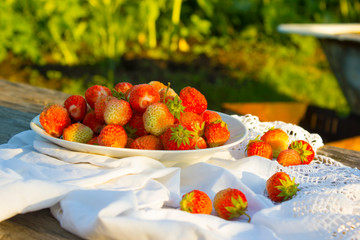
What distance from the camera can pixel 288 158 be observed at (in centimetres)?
120

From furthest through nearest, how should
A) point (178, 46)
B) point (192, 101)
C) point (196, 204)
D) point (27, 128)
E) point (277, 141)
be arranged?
point (178, 46) → point (27, 128) → point (277, 141) → point (192, 101) → point (196, 204)

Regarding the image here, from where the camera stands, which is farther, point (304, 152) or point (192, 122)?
point (304, 152)

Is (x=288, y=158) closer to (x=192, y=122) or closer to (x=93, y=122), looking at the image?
(x=192, y=122)

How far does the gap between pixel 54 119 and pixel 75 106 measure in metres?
0.07

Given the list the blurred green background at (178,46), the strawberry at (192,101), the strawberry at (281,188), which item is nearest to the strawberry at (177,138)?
the strawberry at (192,101)

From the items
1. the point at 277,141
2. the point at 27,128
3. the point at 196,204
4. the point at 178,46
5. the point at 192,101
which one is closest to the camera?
the point at 196,204

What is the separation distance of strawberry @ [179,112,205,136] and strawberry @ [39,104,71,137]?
28 cm

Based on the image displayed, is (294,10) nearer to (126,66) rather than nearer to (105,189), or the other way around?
(126,66)

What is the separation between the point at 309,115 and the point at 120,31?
233cm

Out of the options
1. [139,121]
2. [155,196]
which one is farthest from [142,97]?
[155,196]

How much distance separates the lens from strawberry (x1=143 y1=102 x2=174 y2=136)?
3.42 ft

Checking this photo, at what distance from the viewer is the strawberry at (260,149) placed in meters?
1.21

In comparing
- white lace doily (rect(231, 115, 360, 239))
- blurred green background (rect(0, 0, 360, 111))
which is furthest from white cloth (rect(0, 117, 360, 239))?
blurred green background (rect(0, 0, 360, 111))

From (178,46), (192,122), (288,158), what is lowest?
(178,46)
